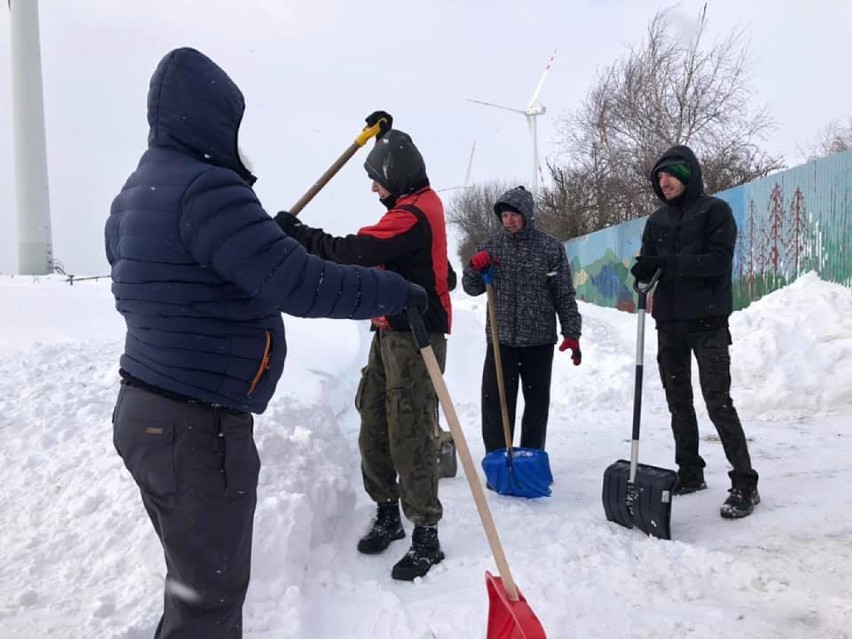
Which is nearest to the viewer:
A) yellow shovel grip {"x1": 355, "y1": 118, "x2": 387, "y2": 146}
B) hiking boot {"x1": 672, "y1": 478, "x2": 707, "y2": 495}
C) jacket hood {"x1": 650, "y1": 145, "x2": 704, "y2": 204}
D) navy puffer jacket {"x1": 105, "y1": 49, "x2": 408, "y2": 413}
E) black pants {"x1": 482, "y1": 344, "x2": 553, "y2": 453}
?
navy puffer jacket {"x1": 105, "y1": 49, "x2": 408, "y2": 413}

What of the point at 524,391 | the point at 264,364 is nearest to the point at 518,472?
the point at 524,391

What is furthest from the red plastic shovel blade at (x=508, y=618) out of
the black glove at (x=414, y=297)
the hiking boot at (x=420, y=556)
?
the black glove at (x=414, y=297)

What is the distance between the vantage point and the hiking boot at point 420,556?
286 centimetres

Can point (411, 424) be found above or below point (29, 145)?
below

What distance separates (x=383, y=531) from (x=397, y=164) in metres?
1.82

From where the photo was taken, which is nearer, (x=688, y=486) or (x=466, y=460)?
(x=466, y=460)

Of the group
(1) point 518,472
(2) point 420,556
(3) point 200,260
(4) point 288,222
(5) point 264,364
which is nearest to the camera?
(3) point 200,260

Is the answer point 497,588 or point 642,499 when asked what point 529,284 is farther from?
point 497,588

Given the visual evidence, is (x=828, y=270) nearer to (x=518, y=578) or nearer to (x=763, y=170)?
(x=518, y=578)

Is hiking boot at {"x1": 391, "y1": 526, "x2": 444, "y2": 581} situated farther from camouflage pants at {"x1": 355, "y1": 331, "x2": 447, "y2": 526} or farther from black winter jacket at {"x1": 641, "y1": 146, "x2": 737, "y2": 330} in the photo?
black winter jacket at {"x1": 641, "y1": 146, "x2": 737, "y2": 330}

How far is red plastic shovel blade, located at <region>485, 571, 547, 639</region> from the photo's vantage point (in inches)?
76.2

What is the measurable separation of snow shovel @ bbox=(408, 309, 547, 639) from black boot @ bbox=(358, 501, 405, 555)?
3.45 feet

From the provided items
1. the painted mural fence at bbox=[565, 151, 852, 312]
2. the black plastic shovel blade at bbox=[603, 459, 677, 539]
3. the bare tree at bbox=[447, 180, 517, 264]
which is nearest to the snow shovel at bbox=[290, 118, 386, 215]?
the black plastic shovel blade at bbox=[603, 459, 677, 539]

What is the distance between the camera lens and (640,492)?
321 centimetres
